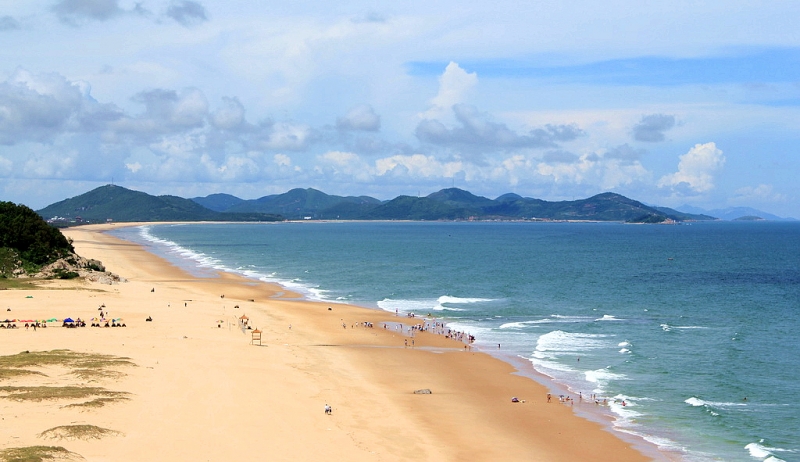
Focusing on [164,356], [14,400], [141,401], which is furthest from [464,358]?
[14,400]

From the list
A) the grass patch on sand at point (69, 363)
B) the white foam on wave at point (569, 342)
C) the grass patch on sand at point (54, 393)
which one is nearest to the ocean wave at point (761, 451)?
the white foam on wave at point (569, 342)

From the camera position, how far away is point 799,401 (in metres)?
36.9

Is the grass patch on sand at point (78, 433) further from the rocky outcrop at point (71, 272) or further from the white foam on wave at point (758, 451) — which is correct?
the rocky outcrop at point (71, 272)

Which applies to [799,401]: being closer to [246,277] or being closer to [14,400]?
[14,400]

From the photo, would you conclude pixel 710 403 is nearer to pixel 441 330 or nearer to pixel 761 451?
pixel 761 451

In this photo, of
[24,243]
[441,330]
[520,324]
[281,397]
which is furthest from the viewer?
[24,243]

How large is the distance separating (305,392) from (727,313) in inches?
1814

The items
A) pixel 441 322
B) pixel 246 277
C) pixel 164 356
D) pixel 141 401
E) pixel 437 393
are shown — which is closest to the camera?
pixel 141 401

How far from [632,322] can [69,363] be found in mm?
44528

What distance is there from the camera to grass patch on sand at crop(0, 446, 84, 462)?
2234 cm

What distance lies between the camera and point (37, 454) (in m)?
22.9

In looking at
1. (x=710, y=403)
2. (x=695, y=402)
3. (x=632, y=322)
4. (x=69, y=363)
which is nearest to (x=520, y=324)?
(x=632, y=322)

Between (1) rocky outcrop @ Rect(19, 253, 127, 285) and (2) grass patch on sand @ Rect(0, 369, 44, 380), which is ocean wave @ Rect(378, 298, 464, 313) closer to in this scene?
(1) rocky outcrop @ Rect(19, 253, 127, 285)

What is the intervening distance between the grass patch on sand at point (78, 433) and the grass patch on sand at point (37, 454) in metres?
1.67
